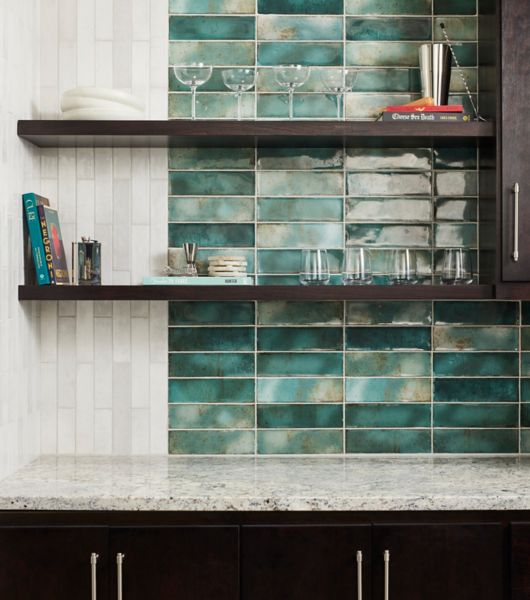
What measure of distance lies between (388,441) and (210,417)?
597 mm

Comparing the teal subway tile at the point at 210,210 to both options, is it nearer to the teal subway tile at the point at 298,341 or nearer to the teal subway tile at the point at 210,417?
the teal subway tile at the point at 298,341

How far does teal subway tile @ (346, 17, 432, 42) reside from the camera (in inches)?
111

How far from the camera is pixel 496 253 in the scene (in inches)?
99.1

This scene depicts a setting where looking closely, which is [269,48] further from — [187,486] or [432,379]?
[187,486]

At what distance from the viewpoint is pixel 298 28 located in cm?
281

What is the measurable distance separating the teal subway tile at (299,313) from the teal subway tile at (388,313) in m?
0.05

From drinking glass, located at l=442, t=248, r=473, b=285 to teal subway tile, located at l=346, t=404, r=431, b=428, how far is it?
0.45 metres

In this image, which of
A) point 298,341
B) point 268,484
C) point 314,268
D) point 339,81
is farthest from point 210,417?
point 339,81

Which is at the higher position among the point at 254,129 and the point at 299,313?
the point at 254,129

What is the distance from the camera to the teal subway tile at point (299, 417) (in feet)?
9.18

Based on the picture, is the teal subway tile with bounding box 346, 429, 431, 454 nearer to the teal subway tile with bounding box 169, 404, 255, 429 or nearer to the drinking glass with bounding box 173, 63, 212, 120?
the teal subway tile with bounding box 169, 404, 255, 429
